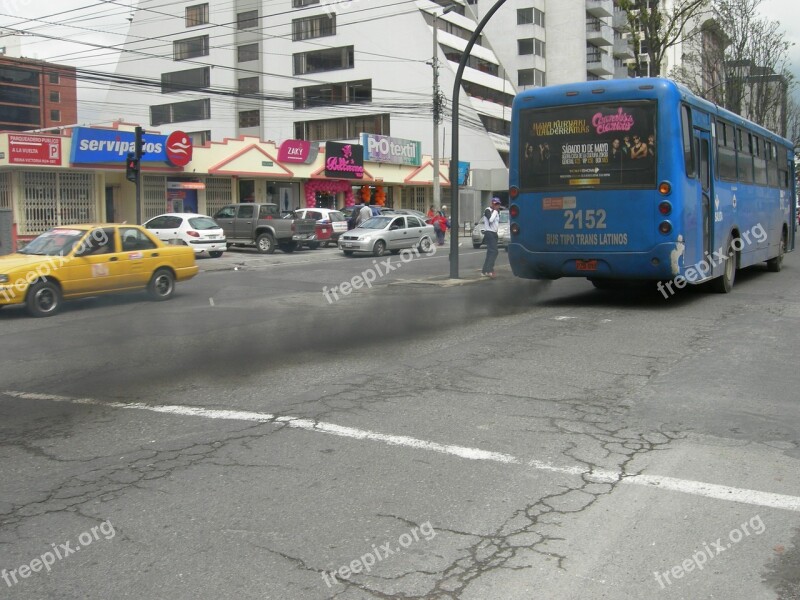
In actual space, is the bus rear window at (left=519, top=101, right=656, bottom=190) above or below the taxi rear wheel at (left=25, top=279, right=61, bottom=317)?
above

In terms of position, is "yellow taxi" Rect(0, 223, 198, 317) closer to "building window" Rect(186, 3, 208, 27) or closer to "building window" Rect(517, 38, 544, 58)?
"building window" Rect(186, 3, 208, 27)

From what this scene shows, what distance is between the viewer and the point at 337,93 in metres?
58.8

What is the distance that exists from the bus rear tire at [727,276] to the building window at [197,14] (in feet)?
184

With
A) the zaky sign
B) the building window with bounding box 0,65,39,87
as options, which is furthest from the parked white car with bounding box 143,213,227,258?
the building window with bounding box 0,65,39,87

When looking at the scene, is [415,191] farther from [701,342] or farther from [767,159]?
[701,342]

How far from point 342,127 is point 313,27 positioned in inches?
310

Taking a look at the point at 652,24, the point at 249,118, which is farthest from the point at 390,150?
the point at 249,118

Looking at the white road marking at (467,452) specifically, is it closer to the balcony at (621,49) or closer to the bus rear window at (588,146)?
the bus rear window at (588,146)

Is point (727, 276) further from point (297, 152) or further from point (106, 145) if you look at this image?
point (297, 152)

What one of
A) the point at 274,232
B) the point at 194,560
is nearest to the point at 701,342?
the point at 194,560

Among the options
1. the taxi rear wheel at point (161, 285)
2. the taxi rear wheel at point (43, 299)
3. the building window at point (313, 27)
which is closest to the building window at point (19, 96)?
the building window at point (313, 27)

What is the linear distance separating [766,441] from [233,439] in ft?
13.1

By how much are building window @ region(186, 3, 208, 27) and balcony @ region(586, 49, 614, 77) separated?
110 ft

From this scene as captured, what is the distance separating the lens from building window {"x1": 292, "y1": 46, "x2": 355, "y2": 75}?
58469 millimetres
